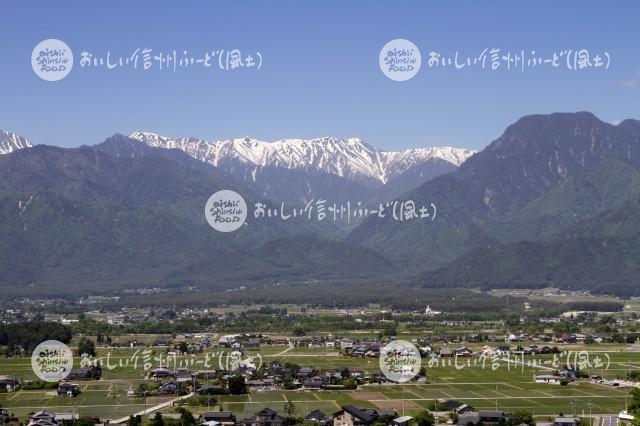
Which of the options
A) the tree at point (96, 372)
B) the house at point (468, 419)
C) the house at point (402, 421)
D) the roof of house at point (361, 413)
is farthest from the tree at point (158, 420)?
the tree at point (96, 372)

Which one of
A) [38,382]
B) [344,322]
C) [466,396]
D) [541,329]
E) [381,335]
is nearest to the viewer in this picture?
[466,396]

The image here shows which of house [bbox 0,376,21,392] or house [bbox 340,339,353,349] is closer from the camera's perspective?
house [bbox 0,376,21,392]

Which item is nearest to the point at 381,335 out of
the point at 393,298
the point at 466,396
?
the point at 466,396

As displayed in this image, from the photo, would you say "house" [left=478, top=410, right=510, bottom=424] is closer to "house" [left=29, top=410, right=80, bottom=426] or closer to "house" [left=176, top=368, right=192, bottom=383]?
"house" [left=29, top=410, right=80, bottom=426]

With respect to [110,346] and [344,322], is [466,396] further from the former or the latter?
[344,322]

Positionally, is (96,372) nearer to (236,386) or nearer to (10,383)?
(10,383)

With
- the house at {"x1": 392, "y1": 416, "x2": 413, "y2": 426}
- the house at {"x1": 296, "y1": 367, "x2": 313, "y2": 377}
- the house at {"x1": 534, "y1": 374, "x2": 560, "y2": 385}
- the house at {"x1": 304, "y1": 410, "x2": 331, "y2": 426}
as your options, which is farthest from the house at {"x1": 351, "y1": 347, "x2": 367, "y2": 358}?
the house at {"x1": 392, "y1": 416, "x2": 413, "y2": 426}
